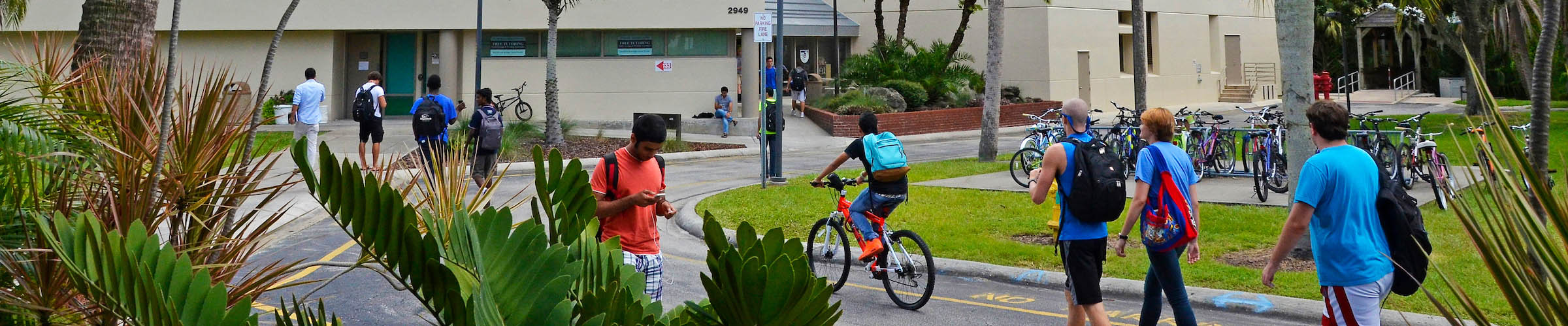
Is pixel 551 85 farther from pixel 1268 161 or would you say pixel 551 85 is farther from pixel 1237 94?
pixel 1237 94

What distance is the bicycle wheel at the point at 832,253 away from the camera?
8.61 m

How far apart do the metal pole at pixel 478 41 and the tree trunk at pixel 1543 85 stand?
60.9 feet

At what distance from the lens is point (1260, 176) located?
1369 cm

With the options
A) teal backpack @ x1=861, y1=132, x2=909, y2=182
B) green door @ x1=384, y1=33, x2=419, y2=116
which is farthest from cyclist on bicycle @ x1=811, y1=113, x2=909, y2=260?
green door @ x1=384, y1=33, x2=419, y2=116

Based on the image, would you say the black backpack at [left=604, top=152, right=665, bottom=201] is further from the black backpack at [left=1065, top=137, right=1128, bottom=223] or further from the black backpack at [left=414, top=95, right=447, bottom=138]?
the black backpack at [left=414, top=95, right=447, bottom=138]

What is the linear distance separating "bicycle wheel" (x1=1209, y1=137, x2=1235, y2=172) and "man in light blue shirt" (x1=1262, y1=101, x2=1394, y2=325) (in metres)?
11.6

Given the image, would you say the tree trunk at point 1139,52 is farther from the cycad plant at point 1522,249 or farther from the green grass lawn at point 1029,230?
the cycad plant at point 1522,249

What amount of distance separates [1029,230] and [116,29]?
26.7ft

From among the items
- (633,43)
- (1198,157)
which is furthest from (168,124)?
(633,43)

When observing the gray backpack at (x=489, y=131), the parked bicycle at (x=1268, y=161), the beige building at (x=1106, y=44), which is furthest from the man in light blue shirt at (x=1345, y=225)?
the beige building at (x=1106, y=44)

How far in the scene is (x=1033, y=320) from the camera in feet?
25.4

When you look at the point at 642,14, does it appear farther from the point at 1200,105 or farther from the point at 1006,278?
the point at 1200,105

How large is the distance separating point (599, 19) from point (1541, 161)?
73.9ft

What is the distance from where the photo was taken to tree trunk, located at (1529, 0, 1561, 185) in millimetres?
7203
